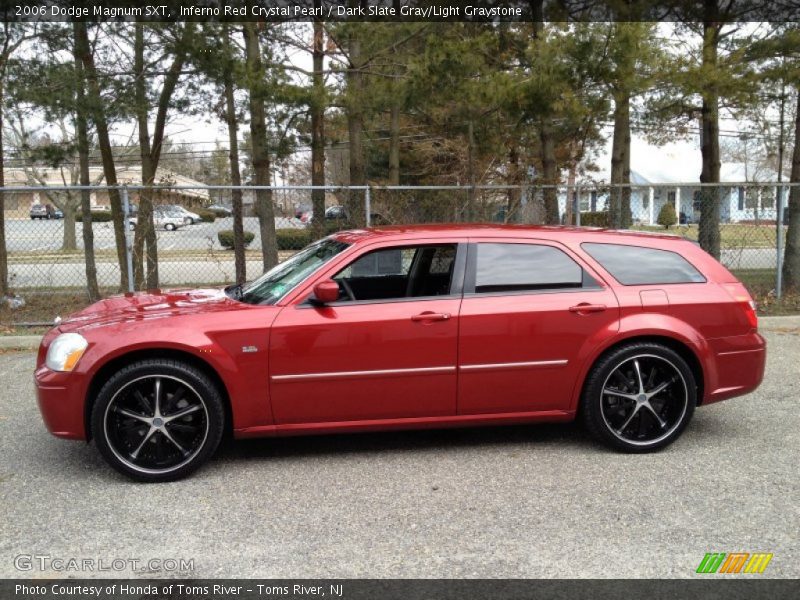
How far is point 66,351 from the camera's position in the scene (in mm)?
3912

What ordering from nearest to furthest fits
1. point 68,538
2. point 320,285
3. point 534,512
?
point 68,538 → point 534,512 → point 320,285

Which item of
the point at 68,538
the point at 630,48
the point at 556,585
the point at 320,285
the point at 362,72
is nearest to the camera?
the point at 556,585

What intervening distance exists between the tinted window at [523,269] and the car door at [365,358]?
209mm

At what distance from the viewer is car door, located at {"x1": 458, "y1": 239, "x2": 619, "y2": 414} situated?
4.22 metres

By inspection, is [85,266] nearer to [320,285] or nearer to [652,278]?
[320,285]

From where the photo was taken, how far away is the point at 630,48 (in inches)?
351

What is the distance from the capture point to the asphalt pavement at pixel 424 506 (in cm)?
309

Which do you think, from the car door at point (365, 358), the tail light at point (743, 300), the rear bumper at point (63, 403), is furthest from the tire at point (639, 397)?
the rear bumper at point (63, 403)

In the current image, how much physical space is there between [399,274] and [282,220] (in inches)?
195

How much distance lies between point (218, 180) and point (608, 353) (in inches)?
1898

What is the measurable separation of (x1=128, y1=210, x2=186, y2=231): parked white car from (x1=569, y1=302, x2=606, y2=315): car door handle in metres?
6.26

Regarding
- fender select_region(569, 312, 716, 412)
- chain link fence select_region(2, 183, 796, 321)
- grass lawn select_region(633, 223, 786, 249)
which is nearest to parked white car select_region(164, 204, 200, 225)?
chain link fence select_region(2, 183, 796, 321)

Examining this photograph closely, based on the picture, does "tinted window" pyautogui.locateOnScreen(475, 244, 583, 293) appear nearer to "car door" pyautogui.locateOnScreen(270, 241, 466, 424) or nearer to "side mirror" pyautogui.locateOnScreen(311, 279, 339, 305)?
"car door" pyautogui.locateOnScreen(270, 241, 466, 424)

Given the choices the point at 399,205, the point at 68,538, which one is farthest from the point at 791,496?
the point at 399,205
